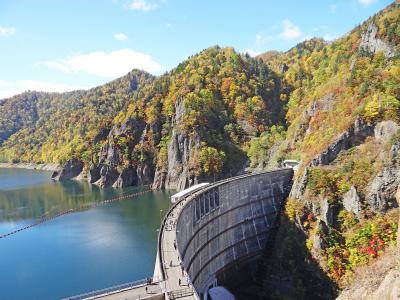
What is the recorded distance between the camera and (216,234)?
Answer: 59438 millimetres

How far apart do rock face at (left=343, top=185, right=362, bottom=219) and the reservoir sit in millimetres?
29426

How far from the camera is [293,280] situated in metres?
58.2

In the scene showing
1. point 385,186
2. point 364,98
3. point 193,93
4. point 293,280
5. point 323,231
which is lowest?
point 293,280

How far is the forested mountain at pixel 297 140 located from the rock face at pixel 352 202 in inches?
5.3

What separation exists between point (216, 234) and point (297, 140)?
4610 centimetres

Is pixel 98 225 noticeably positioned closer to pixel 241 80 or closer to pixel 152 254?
pixel 152 254

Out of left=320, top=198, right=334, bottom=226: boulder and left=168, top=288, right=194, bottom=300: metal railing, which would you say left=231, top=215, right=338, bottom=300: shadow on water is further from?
left=168, top=288, right=194, bottom=300: metal railing

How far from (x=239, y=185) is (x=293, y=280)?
16419mm

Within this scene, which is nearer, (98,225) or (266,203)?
(266,203)

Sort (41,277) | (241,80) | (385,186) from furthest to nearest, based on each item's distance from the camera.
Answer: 1. (241,80)
2. (41,277)
3. (385,186)

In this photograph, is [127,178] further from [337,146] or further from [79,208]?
[337,146]

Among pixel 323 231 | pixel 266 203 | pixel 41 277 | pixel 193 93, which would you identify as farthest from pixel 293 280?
pixel 193 93

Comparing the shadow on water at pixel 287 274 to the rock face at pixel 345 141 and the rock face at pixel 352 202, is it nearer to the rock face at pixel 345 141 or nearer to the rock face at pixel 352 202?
the rock face at pixel 352 202

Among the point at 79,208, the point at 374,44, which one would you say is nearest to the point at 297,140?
the point at 374,44
